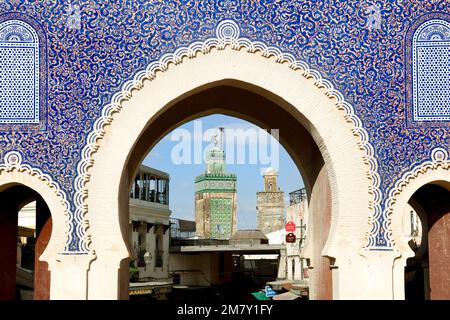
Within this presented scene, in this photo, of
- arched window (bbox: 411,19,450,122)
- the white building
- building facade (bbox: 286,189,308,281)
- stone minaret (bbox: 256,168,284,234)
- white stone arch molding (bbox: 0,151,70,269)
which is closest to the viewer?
white stone arch molding (bbox: 0,151,70,269)

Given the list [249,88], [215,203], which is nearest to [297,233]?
[215,203]

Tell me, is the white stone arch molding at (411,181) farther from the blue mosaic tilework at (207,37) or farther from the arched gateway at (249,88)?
the arched gateway at (249,88)

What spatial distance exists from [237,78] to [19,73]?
2.13 metres

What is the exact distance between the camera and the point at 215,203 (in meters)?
37.3

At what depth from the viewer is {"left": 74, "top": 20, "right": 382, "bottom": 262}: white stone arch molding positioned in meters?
7.70

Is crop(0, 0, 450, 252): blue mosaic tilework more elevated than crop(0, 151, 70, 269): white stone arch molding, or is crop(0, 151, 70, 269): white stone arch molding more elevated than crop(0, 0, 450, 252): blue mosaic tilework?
crop(0, 0, 450, 252): blue mosaic tilework

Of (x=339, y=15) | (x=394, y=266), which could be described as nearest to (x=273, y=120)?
(x=339, y=15)

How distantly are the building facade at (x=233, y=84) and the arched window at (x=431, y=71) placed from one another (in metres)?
0.01

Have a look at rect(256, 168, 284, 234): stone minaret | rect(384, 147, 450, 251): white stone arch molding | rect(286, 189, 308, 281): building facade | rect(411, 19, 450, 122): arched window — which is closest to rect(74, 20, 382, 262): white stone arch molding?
rect(384, 147, 450, 251): white stone arch molding

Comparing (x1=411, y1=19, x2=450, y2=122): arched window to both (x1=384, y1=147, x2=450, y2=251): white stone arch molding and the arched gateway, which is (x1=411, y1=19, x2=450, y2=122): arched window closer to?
(x1=384, y1=147, x2=450, y2=251): white stone arch molding

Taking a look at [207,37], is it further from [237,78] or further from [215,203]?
[215,203]

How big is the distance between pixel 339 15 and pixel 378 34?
43 centimetres

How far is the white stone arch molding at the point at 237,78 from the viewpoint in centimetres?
770
